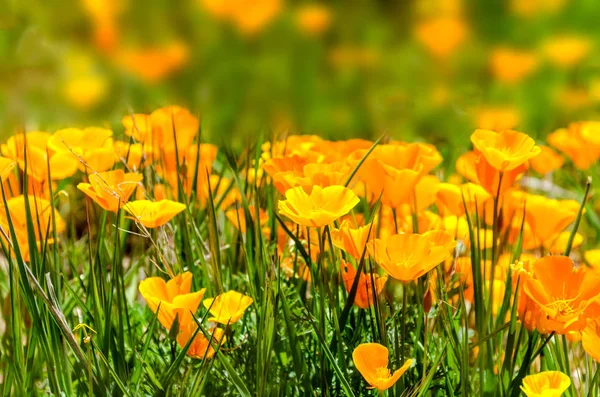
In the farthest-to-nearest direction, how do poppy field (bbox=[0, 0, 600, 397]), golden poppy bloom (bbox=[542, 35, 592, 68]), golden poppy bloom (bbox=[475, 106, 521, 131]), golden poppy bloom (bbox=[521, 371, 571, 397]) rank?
golden poppy bloom (bbox=[542, 35, 592, 68]), golden poppy bloom (bbox=[475, 106, 521, 131]), poppy field (bbox=[0, 0, 600, 397]), golden poppy bloom (bbox=[521, 371, 571, 397])

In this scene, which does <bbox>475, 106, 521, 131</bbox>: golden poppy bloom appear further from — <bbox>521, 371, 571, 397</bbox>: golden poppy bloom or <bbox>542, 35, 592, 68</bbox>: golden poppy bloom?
<bbox>521, 371, 571, 397</bbox>: golden poppy bloom

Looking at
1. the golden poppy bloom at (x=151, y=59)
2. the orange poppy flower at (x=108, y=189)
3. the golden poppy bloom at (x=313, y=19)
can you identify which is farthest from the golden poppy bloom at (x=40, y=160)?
the golden poppy bloom at (x=313, y=19)

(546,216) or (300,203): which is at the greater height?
(300,203)

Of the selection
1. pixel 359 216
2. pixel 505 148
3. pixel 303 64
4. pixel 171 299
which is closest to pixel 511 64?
pixel 303 64

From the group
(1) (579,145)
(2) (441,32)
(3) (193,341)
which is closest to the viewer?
(3) (193,341)

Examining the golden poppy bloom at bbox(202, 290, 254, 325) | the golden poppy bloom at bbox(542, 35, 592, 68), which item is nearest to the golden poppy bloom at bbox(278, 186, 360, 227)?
the golden poppy bloom at bbox(202, 290, 254, 325)

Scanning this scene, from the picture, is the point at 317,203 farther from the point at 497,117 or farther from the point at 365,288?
the point at 497,117

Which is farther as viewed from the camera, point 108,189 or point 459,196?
point 459,196

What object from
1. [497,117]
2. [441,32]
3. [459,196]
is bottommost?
[497,117]
